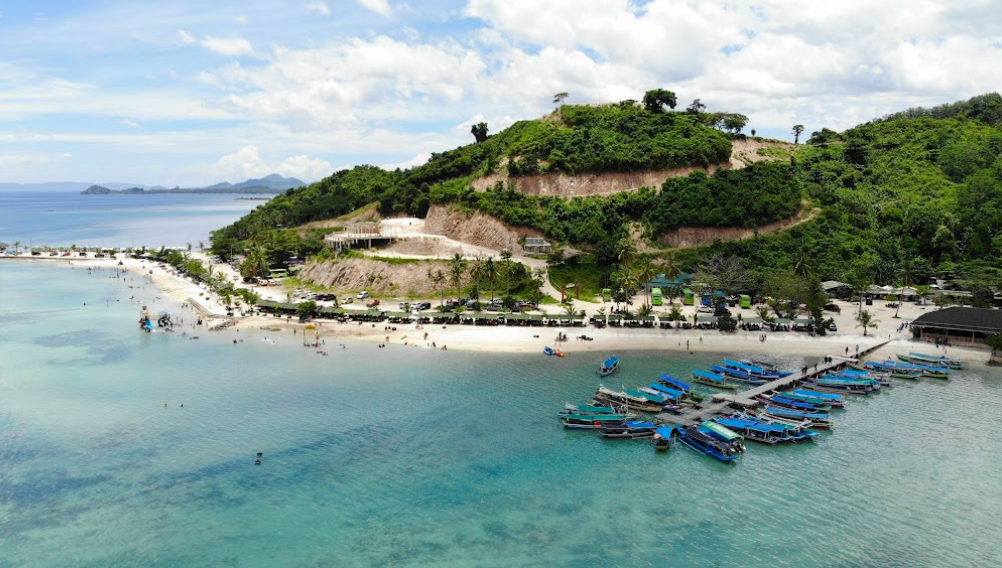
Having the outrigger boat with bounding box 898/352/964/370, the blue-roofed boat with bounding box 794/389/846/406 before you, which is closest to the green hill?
the outrigger boat with bounding box 898/352/964/370

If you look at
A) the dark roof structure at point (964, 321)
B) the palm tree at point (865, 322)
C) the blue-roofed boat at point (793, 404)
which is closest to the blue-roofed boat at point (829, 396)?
the blue-roofed boat at point (793, 404)

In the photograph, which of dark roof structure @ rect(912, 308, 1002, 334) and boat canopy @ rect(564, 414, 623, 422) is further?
dark roof structure @ rect(912, 308, 1002, 334)

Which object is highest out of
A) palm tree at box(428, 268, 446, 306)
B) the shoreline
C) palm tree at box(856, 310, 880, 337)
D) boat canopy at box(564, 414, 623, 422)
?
palm tree at box(428, 268, 446, 306)

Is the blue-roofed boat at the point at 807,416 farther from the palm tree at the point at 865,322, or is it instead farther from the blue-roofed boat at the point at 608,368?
the palm tree at the point at 865,322

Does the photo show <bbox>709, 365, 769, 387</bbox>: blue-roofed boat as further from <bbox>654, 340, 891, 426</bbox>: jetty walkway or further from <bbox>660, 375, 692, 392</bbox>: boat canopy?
<bbox>660, 375, 692, 392</bbox>: boat canopy

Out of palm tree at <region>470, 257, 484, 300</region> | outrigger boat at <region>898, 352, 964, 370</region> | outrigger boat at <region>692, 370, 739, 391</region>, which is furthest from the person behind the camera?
palm tree at <region>470, 257, 484, 300</region>

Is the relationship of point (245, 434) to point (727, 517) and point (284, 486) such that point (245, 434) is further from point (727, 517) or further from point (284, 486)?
point (727, 517)
